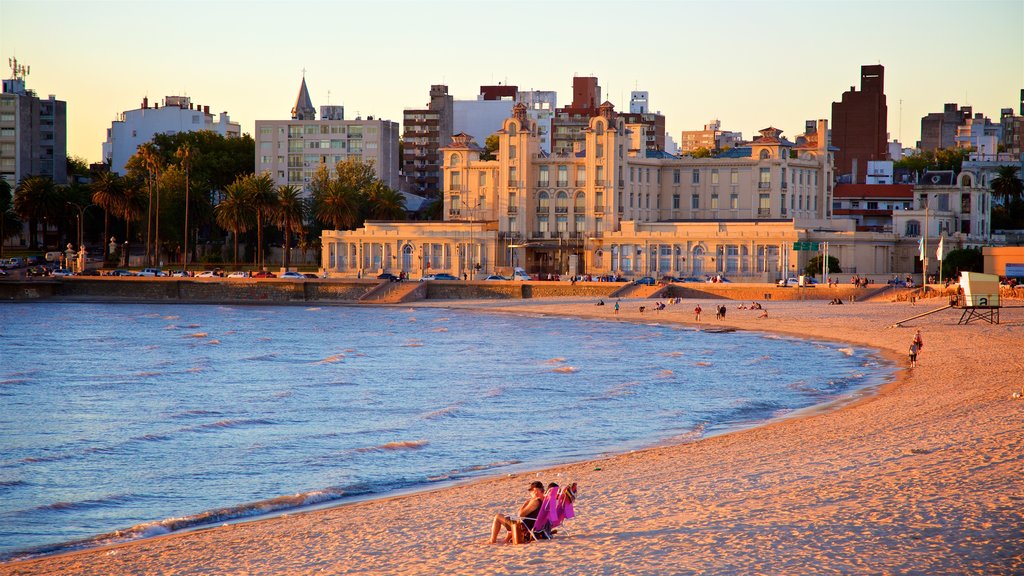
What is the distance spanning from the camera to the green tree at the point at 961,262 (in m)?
103

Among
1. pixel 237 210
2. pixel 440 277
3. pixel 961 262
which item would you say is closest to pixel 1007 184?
pixel 961 262

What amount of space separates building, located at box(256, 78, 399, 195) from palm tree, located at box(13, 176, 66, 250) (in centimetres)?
3127

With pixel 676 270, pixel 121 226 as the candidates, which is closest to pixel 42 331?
pixel 676 270

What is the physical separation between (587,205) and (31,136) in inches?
3639

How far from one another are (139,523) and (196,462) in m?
7.14

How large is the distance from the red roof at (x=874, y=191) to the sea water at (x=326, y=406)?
7970cm

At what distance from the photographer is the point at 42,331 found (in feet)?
273

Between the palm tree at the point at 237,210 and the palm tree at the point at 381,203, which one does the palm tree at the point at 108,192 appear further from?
the palm tree at the point at 381,203

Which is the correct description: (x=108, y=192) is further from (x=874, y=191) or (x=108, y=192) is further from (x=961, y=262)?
(x=874, y=191)

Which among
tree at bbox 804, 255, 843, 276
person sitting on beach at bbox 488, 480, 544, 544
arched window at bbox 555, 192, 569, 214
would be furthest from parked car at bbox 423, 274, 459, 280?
person sitting on beach at bbox 488, 480, 544, 544

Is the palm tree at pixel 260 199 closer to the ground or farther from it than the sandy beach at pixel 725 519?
farther from it

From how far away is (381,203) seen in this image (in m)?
140

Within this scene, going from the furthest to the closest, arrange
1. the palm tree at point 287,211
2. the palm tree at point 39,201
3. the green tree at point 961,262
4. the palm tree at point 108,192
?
1. the palm tree at point 39,201
2. the palm tree at point 108,192
3. the palm tree at point 287,211
4. the green tree at point 961,262

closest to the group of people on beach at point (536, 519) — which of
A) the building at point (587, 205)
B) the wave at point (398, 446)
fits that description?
the wave at point (398, 446)
